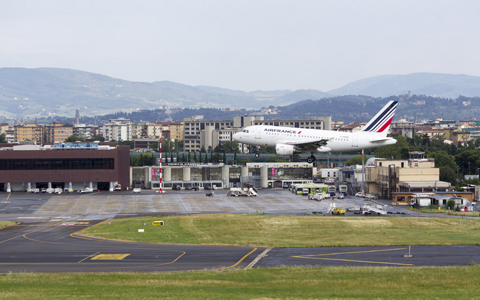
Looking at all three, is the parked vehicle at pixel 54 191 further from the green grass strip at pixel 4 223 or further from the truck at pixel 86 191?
the green grass strip at pixel 4 223

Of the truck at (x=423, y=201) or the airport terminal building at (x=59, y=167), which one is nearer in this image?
the truck at (x=423, y=201)

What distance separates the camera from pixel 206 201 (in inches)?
5620

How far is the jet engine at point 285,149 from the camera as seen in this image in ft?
297

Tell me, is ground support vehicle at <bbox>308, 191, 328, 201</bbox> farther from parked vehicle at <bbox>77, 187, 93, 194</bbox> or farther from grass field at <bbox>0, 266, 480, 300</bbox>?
grass field at <bbox>0, 266, 480, 300</bbox>

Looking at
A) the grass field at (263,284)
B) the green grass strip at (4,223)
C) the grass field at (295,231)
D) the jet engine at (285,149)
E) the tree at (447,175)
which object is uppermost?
the jet engine at (285,149)

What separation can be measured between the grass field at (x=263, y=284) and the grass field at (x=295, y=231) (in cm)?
2066

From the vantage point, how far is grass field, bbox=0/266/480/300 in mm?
44250

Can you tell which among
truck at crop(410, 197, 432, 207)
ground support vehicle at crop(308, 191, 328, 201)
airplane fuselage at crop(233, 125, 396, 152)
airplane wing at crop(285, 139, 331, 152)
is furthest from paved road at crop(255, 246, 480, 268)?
ground support vehicle at crop(308, 191, 328, 201)

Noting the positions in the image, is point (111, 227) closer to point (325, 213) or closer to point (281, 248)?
point (281, 248)

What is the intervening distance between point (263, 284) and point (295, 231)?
133 feet

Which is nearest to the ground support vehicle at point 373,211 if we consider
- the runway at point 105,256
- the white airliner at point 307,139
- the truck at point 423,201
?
the truck at point 423,201

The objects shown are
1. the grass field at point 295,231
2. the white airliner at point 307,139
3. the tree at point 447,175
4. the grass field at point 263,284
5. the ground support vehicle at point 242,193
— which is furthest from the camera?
the tree at point 447,175

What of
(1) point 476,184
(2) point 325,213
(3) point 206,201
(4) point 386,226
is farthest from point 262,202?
(1) point 476,184

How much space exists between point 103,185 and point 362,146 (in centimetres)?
10471
